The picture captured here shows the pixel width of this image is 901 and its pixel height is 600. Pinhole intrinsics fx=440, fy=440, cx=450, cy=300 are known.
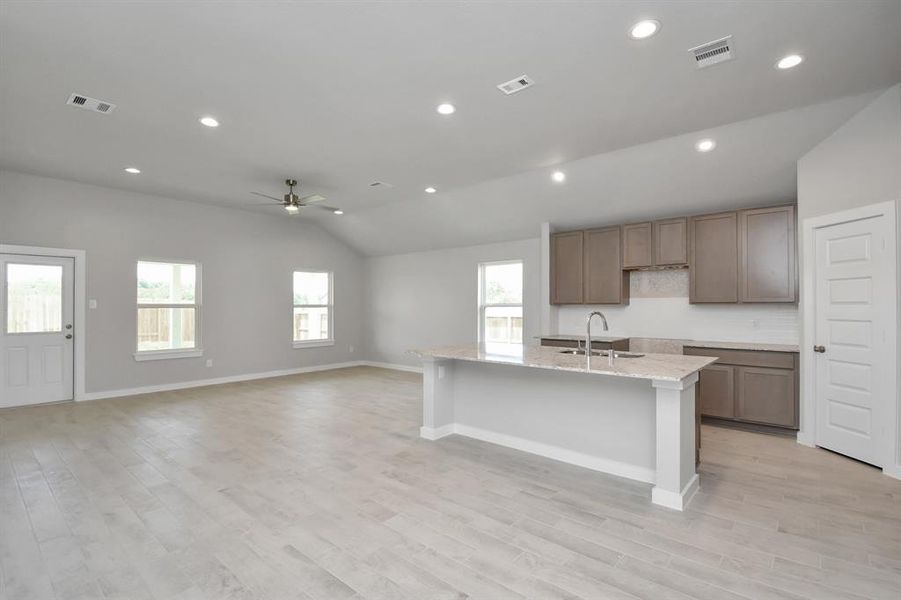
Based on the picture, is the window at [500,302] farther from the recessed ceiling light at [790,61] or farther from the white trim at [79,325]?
the white trim at [79,325]

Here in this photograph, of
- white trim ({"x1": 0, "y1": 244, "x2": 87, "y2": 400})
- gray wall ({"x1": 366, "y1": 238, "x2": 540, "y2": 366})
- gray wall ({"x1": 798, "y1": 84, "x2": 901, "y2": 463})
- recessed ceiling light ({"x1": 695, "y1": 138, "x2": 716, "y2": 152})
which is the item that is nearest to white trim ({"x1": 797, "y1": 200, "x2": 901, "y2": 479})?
gray wall ({"x1": 798, "y1": 84, "x2": 901, "y2": 463})

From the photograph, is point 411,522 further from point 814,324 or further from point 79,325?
point 79,325

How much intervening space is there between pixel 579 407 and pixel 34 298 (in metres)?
6.79

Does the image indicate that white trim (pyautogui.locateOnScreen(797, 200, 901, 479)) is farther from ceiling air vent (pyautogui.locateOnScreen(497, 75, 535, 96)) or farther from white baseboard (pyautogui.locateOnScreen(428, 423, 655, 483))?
ceiling air vent (pyautogui.locateOnScreen(497, 75, 535, 96))

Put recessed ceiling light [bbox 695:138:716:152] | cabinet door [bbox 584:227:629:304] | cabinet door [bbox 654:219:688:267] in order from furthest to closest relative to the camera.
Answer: cabinet door [bbox 584:227:629:304], cabinet door [bbox 654:219:688:267], recessed ceiling light [bbox 695:138:716:152]

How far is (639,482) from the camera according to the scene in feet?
10.6

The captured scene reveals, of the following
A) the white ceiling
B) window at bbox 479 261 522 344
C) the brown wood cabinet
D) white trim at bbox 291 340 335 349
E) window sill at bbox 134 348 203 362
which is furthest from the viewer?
white trim at bbox 291 340 335 349

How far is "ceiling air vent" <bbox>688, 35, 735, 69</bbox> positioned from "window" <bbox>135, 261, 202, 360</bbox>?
7.14 metres

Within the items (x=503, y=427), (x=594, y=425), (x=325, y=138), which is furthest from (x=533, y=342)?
(x=325, y=138)

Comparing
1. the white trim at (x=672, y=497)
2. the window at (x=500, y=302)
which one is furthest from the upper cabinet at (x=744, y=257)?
the white trim at (x=672, y=497)

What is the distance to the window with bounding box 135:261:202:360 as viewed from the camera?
21.5 feet

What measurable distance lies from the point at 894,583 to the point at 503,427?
8.39ft

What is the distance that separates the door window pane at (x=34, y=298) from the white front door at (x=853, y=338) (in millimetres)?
8728

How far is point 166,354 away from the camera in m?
6.64
